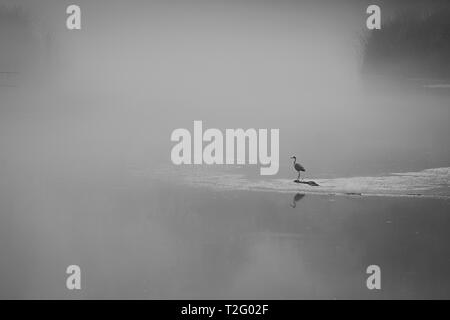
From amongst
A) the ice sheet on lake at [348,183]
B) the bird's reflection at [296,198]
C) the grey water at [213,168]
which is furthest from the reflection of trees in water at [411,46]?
the bird's reflection at [296,198]

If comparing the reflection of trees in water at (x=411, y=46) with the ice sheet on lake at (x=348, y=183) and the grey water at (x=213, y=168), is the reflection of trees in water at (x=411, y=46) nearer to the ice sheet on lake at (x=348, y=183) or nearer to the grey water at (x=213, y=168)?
the grey water at (x=213, y=168)

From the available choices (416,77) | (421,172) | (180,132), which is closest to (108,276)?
(180,132)

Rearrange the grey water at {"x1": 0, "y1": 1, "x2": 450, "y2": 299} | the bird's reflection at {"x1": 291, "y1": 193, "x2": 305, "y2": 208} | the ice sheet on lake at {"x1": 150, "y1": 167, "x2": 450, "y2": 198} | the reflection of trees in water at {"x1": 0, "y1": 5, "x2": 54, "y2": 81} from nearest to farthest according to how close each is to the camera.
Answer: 1. the grey water at {"x1": 0, "y1": 1, "x2": 450, "y2": 299}
2. the bird's reflection at {"x1": 291, "y1": 193, "x2": 305, "y2": 208}
3. the ice sheet on lake at {"x1": 150, "y1": 167, "x2": 450, "y2": 198}
4. the reflection of trees in water at {"x1": 0, "y1": 5, "x2": 54, "y2": 81}

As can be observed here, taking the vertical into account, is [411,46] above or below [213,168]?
above

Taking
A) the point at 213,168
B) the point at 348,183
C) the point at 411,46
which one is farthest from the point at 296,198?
the point at 411,46

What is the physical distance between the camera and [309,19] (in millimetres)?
13539

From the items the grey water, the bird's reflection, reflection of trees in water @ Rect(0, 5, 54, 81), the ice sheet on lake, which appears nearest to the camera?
the grey water

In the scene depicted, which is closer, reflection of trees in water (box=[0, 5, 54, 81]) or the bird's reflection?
the bird's reflection

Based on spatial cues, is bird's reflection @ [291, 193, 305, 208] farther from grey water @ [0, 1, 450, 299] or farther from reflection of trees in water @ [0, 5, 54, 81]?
reflection of trees in water @ [0, 5, 54, 81]

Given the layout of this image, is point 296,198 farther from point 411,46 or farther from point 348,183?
point 411,46

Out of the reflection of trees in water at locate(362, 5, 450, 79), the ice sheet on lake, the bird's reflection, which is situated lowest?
the bird's reflection

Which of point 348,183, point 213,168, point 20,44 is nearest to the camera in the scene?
point 348,183

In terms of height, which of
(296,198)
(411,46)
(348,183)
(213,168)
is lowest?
(296,198)

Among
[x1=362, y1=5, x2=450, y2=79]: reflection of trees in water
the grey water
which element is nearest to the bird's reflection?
the grey water
